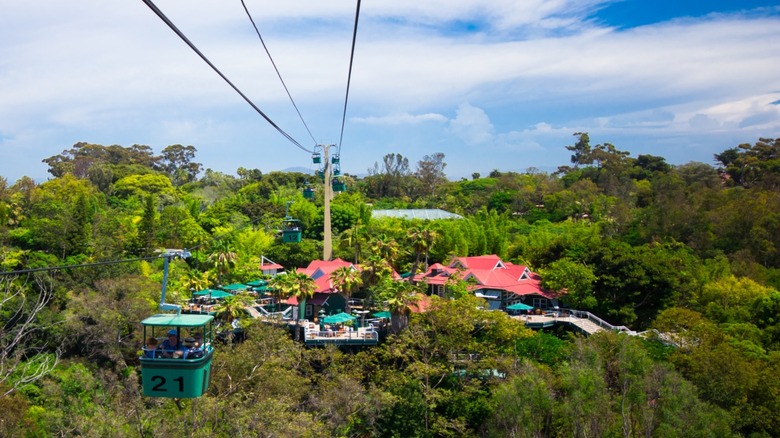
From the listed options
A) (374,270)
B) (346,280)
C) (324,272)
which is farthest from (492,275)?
(346,280)

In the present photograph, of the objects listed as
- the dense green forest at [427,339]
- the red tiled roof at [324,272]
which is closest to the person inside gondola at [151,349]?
the dense green forest at [427,339]

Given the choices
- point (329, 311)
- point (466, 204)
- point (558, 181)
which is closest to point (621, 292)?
point (329, 311)

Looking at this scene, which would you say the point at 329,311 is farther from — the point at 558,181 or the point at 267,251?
the point at 558,181

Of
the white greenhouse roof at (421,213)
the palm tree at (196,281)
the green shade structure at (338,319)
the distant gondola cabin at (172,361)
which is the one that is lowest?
the green shade structure at (338,319)

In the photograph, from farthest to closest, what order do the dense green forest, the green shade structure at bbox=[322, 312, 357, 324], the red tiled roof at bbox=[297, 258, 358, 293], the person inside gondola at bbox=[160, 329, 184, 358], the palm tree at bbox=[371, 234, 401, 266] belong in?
1. the red tiled roof at bbox=[297, 258, 358, 293]
2. the palm tree at bbox=[371, 234, 401, 266]
3. the green shade structure at bbox=[322, 312, 357, 324]
4. the dense green forest
5. the person inside gondola at bbox=[160, 329, 184, 358]

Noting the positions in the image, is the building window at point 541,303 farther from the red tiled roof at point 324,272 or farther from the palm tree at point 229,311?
the palm tree at point 229,311

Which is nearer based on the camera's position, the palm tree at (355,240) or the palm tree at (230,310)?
the palm tree at (230,310)

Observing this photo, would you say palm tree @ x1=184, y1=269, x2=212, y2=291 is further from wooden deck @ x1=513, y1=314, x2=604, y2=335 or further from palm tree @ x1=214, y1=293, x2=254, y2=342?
wooden deck @ x1=513, y1=314, x2=604, y2=335

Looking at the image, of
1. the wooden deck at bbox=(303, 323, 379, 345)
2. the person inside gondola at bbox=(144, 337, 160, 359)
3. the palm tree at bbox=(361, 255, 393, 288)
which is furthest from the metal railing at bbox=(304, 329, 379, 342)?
the person inside gondola at bbox=(144, 337, 160, 359)

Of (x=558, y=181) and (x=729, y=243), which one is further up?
(x=558, y=181)
